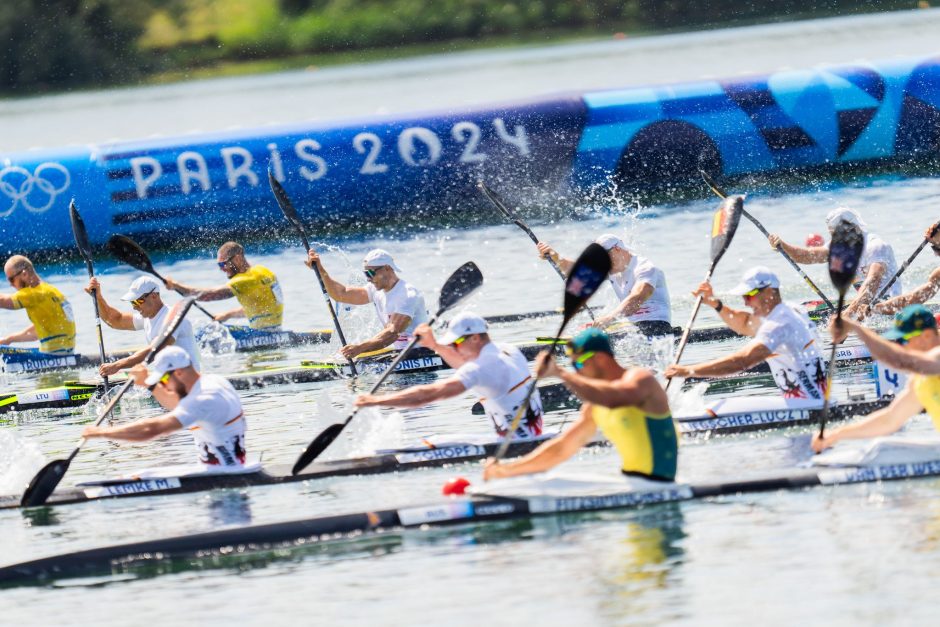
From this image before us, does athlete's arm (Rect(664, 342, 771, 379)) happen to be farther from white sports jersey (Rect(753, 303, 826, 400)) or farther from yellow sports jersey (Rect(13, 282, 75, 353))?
yellow sports jersey (Rect(13, 282, 75, 353))

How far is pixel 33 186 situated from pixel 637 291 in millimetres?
15855

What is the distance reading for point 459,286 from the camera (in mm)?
16453

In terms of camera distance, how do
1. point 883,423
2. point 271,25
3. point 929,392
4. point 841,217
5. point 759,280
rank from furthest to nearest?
point 271,25 < point 841,217 < point 759,280 < point 883,423 < point 929,392

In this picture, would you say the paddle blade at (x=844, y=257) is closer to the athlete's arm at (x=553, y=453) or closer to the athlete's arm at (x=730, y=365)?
the athlete's arm at (x=730, y=365)

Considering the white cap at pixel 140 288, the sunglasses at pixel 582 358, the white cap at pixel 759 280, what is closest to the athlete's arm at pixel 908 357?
the sunglasses at pixel 582 358

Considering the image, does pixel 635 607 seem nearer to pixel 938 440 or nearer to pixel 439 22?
pixel 938 440

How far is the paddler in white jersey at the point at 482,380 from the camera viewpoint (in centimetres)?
1421

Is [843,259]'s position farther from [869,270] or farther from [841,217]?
[869,270]

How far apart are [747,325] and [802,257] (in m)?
4.16

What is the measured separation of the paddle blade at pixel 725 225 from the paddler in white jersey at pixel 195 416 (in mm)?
5187

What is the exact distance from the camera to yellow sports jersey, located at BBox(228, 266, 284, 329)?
2134 cm

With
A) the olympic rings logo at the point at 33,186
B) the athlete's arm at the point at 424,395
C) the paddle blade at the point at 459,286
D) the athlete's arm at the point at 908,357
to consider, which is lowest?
the athlete's arm at the point at 908,357

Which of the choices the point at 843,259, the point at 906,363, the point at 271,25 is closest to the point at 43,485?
the point at 843,259

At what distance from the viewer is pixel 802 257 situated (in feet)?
64.9
